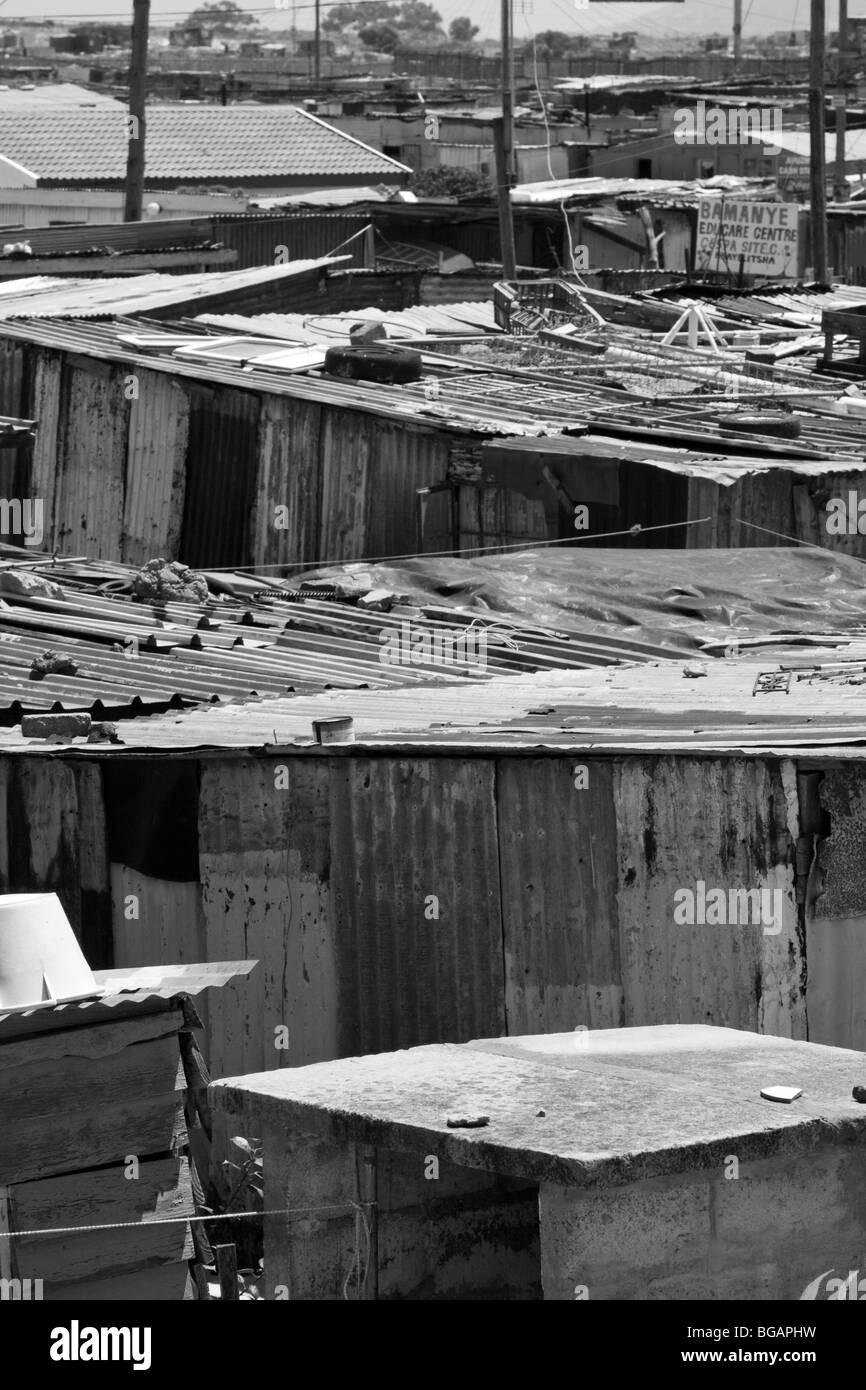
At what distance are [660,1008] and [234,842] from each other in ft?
7.19

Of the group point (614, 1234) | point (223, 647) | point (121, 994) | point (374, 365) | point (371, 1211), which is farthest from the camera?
point (374, 365)

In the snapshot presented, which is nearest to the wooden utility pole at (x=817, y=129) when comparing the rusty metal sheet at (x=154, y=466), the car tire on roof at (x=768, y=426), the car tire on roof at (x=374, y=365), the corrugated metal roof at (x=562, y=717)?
the car tire on roof at (x=374, y=365)

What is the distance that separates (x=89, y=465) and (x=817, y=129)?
14542 millimetres

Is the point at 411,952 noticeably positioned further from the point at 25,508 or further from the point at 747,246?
the point at 747,246

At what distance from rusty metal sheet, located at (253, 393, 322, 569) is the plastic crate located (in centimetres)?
655

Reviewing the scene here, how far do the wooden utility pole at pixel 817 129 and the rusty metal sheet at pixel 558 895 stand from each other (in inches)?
864

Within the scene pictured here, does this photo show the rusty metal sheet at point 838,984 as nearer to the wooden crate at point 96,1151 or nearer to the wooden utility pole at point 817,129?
the wooden crate at point 96,1151

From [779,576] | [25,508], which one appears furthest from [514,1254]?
[25,508]

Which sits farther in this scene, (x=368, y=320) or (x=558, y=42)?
(x=558, y=42)

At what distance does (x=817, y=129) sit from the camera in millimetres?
29859

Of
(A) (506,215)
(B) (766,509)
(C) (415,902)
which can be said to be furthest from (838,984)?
(A) (506,215)

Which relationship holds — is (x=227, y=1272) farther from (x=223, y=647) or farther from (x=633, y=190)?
(x=633, y=190)

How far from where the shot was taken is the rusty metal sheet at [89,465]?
65.7ft

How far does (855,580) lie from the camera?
14977 millimetres
